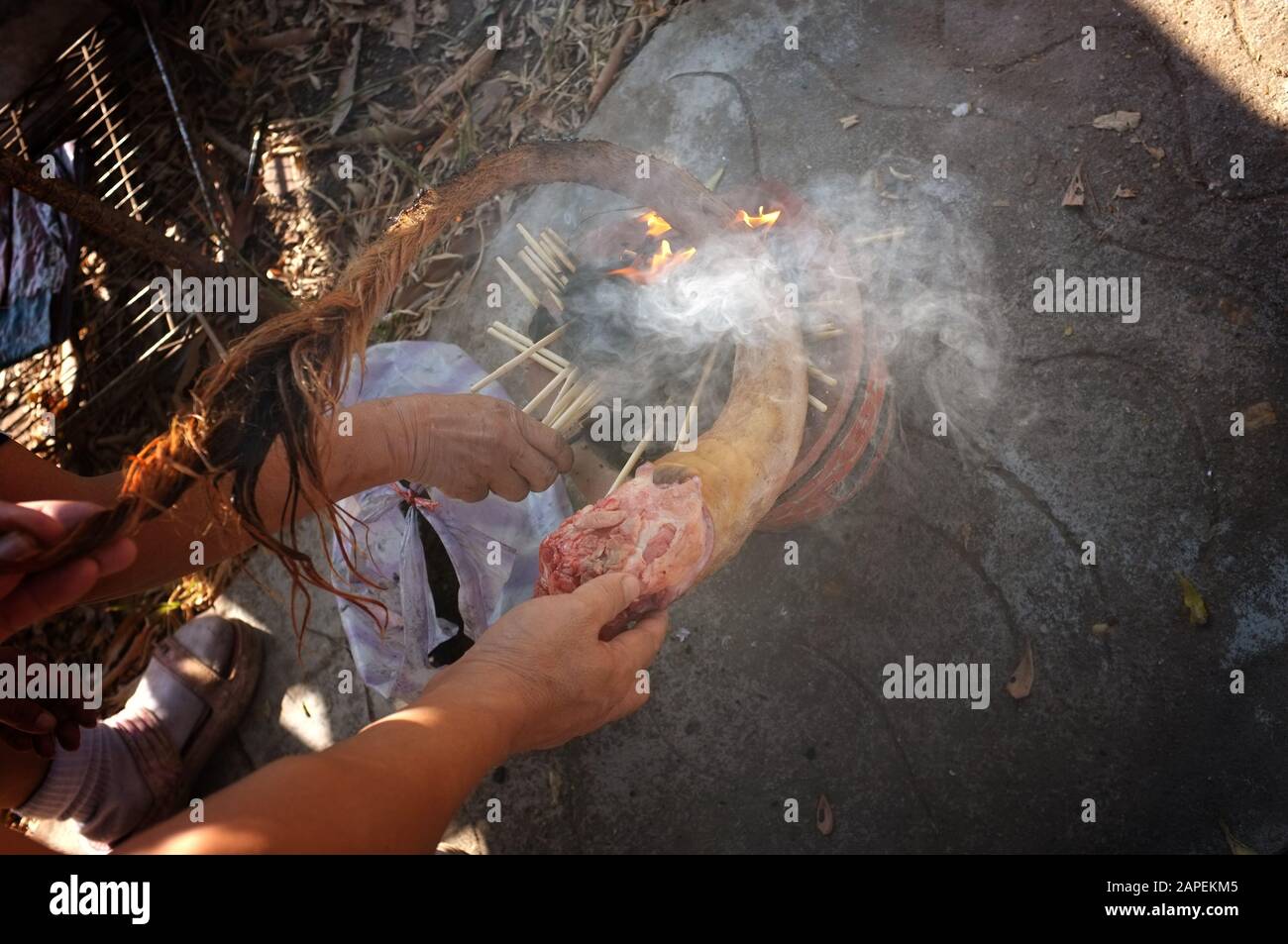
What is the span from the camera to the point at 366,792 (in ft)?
4.64

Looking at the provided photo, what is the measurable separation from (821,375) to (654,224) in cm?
78

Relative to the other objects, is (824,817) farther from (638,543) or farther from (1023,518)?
(638,543)

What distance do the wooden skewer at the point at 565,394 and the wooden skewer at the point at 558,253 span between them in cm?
41

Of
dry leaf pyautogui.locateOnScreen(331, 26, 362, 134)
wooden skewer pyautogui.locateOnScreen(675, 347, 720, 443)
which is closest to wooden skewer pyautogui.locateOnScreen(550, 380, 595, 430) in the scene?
wooden skewer pyautogui.locateOnScreen(675, 347, 720, 443)

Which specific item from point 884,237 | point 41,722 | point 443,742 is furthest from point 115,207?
point 443,742

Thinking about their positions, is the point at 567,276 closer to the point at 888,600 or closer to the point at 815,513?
the point at 815,513

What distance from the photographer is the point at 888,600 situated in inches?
119

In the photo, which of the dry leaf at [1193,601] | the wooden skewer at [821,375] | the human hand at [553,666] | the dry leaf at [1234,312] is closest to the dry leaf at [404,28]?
the wooden skewer at [821,375]

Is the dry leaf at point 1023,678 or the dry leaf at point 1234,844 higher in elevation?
the dry leaf at point 1023,678

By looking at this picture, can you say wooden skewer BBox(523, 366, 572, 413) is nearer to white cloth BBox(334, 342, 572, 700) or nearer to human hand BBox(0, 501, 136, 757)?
white cloth BBox(334, 342, 572, 700)

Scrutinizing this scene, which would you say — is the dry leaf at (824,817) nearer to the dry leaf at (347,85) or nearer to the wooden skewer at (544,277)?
the wooden skewer at (544,277)

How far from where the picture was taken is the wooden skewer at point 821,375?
9.02 feet

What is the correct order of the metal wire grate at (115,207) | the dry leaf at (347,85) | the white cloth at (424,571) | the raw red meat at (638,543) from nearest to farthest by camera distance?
the raw red meat at (638,543) → the white cloth at (424,571) → the metal wire grate at (115,207) → the dry leaf at (347,85)
